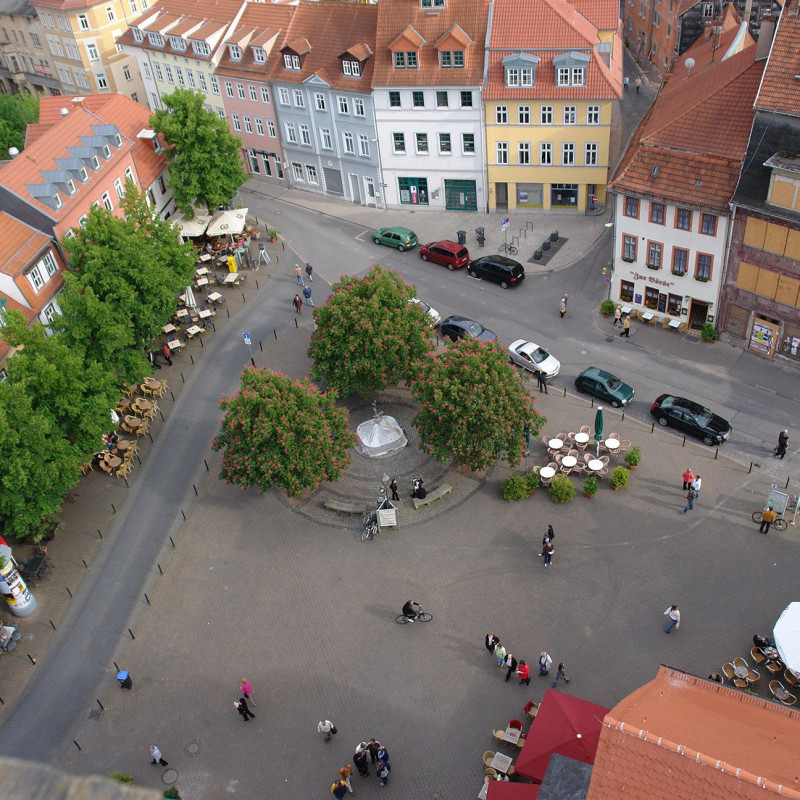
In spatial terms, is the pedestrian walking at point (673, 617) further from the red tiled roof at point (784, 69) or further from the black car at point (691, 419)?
the red tiled roof at point (784, 69)

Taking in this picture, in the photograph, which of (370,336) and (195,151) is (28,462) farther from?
(195,151)

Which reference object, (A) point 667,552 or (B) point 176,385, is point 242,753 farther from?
(B) point 176,385

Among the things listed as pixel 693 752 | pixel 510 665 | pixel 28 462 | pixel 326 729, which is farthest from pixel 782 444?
pixel 28 462

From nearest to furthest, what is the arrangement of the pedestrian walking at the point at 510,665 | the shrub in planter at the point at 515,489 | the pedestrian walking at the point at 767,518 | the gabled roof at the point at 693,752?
the gabled roof at the point at 693,752 < the pedestrian walking at the point at 510,665 < the pedestrian walking at the point at 767,518 < the shrub in planter at the point at 515,489

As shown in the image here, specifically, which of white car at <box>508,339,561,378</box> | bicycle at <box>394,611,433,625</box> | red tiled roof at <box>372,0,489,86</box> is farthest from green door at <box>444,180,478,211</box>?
bicycle at <box>394,611,433,625</box>

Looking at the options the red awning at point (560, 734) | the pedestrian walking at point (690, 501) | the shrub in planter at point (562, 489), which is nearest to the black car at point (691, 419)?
the pedestrian walking at point (690, 501)

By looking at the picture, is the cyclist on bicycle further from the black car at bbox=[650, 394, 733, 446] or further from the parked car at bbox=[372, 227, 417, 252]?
the parked car at bbox=[372, 227, 417, 252]

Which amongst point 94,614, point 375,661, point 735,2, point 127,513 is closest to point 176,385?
point 127,513
